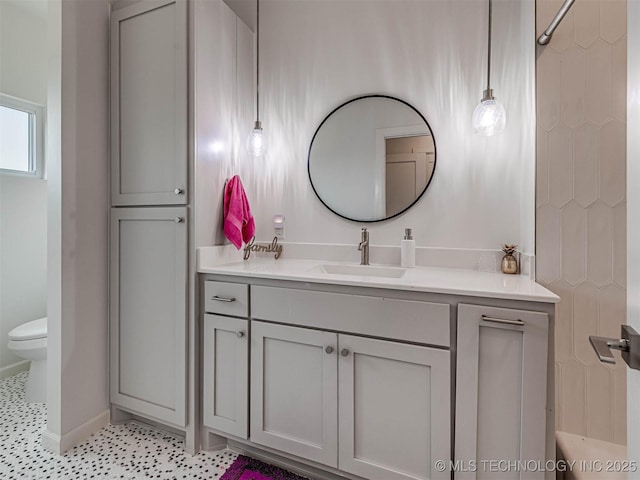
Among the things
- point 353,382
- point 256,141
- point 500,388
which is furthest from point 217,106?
point 500,388

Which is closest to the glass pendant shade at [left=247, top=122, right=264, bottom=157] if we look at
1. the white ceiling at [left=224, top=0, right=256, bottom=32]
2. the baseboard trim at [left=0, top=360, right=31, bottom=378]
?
the white ceiling at [left=224, top=0, right=256, bottom=32]

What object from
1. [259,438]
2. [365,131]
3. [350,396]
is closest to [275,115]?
[365,131]

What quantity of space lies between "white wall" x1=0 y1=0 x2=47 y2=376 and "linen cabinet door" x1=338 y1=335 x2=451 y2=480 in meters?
2.63

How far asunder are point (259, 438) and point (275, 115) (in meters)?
1.79

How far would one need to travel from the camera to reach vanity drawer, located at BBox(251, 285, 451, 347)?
118 centimetres

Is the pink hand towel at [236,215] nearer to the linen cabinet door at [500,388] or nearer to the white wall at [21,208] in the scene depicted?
the linen cabinet door at [500,388]

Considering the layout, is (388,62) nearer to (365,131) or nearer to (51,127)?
(365,131)

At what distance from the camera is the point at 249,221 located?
1.89m

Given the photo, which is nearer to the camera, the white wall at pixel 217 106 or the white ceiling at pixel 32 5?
the white wall at pixel 217 106

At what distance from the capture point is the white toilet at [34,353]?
79.4 inches

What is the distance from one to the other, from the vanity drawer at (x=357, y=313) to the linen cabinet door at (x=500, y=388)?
0.09 metres

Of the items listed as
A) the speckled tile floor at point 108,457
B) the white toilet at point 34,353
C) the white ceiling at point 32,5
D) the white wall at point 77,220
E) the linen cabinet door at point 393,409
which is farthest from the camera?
the white ceiling at point 32,5
